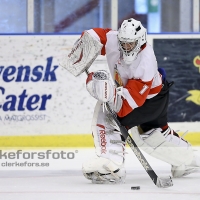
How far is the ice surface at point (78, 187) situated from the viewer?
9.77 ft

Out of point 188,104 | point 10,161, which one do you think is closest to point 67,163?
point 10,161

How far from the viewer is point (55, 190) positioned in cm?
317

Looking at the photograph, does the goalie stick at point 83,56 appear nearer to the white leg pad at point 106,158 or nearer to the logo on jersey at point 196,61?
the white leg pad at point 106,158

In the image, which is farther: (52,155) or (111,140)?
(52,155)

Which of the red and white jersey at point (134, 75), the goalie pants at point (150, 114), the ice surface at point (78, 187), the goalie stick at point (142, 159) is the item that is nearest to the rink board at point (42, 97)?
the ice surface at point (78, 187)

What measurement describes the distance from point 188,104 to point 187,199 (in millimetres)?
2760

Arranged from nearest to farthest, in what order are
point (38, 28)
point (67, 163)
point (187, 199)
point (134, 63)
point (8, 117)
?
point (187, 199)
point (134, 63)
point (67, 163)
point (8, 117)
point (38, 28)

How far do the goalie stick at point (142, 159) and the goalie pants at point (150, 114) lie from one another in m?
0.06

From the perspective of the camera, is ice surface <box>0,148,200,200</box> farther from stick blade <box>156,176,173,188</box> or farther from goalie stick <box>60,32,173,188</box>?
goalie stick <box>60,32,173,188</box>

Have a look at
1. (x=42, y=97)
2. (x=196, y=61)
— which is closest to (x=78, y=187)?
(x=42, y=97)

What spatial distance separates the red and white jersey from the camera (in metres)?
3.42

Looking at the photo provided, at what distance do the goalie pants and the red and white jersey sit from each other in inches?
2.1

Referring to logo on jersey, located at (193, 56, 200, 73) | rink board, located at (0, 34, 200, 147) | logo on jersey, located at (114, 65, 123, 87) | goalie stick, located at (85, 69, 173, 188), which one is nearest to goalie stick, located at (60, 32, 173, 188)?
goalie stick, located at (85, 69, 173, 188)

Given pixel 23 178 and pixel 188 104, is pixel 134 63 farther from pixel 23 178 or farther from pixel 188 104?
pixel 188 104
